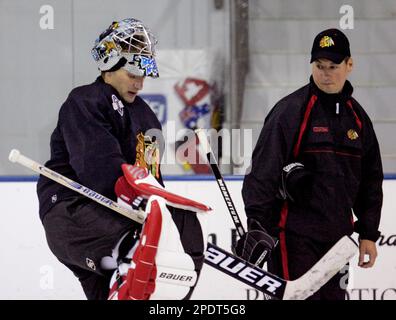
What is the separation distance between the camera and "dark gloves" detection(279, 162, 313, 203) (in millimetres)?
3527

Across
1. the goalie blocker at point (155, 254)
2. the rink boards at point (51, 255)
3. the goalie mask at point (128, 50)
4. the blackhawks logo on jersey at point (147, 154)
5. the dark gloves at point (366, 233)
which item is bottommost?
the rink boards at point (51, 255)

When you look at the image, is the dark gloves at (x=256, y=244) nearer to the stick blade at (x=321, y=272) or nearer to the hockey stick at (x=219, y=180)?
the hockey stick at (x=219, y=180)

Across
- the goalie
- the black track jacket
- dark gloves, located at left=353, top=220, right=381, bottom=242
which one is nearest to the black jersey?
the goalie

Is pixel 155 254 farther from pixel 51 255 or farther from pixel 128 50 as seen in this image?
pixel 51 255

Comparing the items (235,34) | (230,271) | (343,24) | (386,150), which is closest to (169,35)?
(235,34)

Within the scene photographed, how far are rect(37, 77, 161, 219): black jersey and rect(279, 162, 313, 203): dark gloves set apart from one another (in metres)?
0.50

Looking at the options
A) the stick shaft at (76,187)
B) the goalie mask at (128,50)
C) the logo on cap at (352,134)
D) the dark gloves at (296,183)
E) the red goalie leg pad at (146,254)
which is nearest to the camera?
the red goalie leg pad at (146,254)

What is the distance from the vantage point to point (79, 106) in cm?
315

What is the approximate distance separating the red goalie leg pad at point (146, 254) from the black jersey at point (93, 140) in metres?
0.28

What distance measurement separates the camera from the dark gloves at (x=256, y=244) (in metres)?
3.66

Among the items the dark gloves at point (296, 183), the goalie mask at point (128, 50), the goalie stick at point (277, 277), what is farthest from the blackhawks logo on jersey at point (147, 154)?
the dark gloves at point (296, 183)

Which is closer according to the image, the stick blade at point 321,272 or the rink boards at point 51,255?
the stick blade at point 321,272

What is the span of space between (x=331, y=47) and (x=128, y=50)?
0.77m

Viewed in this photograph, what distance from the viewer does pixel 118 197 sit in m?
3.01
